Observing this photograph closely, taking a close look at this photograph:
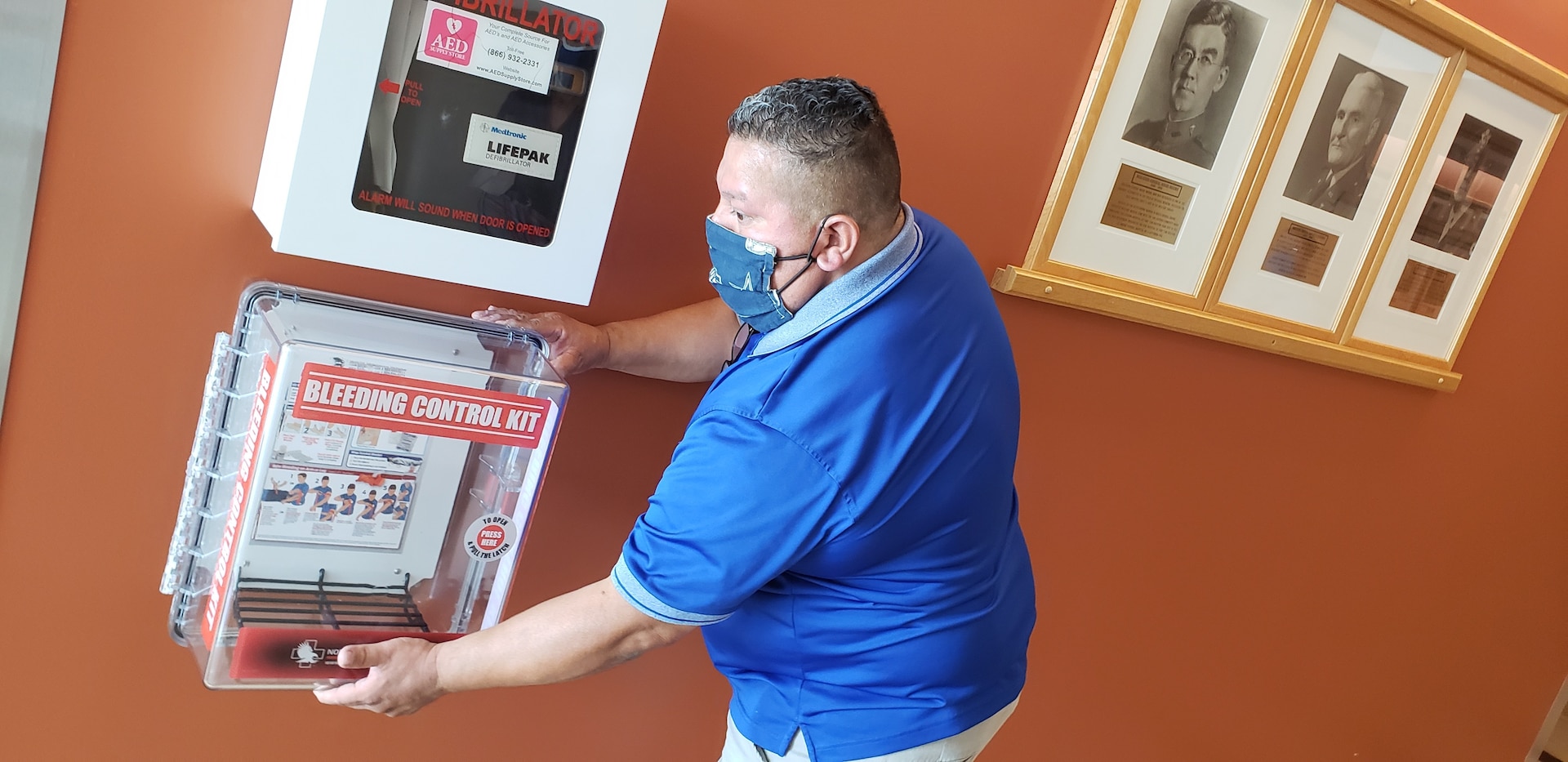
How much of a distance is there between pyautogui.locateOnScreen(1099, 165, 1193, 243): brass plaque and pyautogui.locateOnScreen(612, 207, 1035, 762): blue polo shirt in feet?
1.63

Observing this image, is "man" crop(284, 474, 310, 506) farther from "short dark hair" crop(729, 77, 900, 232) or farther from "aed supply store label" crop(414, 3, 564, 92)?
"short dark hair" crop(729, 77, 900, 232)

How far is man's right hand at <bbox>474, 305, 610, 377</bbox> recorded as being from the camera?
1226 mm

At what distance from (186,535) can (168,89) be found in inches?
18.7

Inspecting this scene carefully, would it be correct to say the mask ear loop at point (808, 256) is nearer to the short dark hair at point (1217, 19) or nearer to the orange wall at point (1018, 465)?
the orange wall at point (1018, 465)

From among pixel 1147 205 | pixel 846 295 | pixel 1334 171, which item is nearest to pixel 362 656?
pixel 846 295

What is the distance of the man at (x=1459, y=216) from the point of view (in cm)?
210

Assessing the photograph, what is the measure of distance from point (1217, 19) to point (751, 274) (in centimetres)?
101

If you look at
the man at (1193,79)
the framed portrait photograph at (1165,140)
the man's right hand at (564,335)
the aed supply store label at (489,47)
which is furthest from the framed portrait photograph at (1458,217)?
the aed supply store label at (489,47)

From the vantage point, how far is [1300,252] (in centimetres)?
197

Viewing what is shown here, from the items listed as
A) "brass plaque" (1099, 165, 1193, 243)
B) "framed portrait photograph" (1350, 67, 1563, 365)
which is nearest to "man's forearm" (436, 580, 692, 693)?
"brass plaque" (1099, 165, 1193, 243)

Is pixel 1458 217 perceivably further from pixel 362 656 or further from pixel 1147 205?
pixel 362 656

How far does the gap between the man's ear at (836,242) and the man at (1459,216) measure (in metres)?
1.56

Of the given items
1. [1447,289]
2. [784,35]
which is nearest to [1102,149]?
[784,35]

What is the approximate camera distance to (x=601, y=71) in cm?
112
